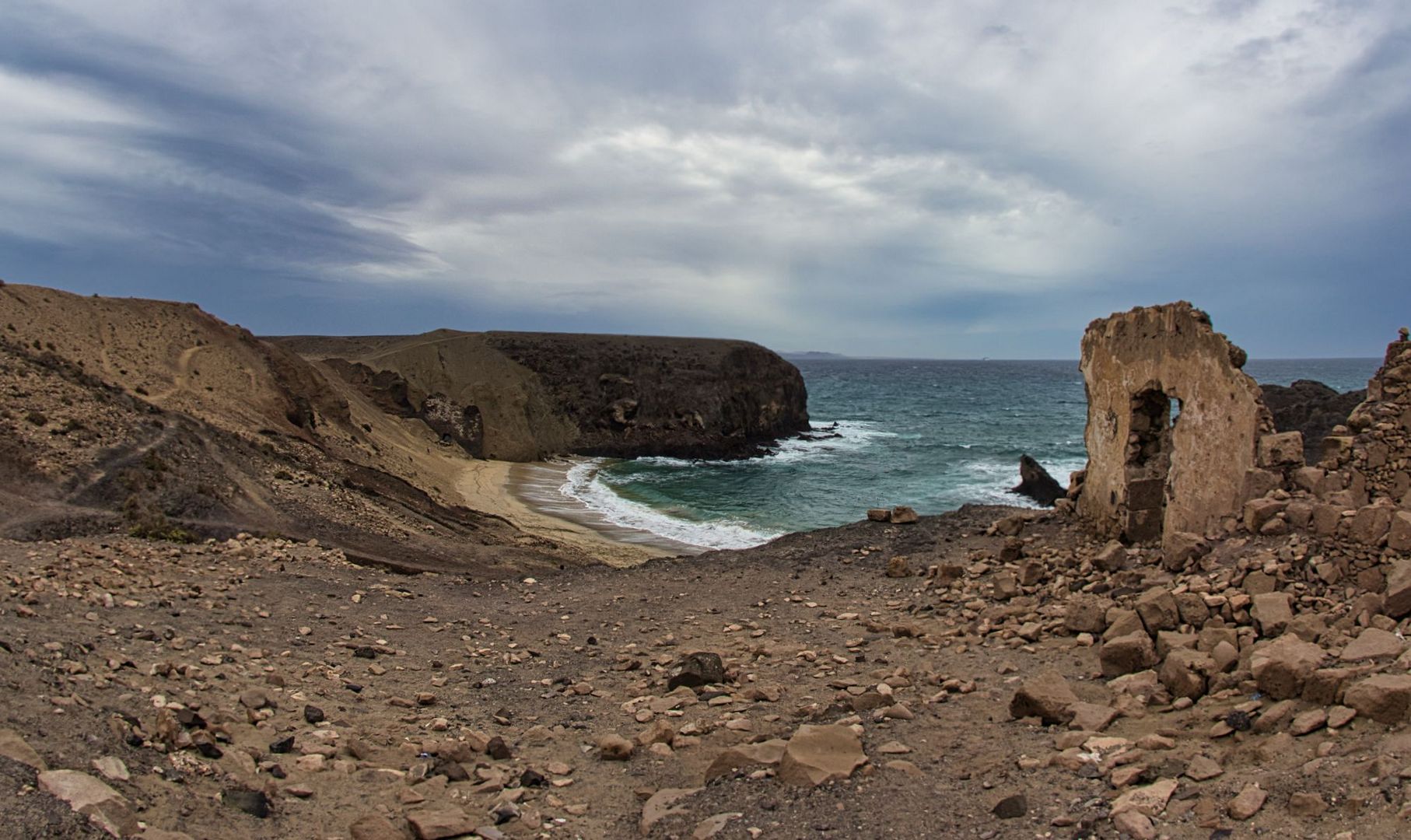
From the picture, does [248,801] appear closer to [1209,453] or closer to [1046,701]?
[1046,701]

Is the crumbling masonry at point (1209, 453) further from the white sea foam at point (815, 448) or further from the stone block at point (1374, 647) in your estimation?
the white sea foam at point (815, 448)

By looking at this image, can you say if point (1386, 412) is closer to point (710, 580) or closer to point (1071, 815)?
point (1071, 815)

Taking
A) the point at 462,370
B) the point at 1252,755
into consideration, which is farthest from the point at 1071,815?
the point at 462,370

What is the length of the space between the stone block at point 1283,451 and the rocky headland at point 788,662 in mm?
73

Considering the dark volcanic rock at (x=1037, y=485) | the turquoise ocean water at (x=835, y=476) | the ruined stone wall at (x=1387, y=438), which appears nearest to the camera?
the ruined stone wall at (x=1387, y=438)

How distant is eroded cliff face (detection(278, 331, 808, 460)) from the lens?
4850 centimetres

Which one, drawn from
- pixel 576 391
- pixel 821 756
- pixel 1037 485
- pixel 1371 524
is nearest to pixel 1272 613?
pixel 1371 524

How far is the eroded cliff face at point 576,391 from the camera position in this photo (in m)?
48.5

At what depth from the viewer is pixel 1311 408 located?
25422mm

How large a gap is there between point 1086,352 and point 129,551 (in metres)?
15.4

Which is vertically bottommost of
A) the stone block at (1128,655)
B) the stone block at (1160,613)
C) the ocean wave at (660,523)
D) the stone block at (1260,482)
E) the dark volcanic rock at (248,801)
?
the ocean wave at (660,523)

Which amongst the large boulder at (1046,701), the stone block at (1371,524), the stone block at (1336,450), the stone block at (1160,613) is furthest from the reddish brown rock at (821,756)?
the stone block at (1336,450)

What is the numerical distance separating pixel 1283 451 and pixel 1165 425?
3768 millimetres

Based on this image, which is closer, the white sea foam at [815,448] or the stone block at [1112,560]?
the stone block at [1112,560]
